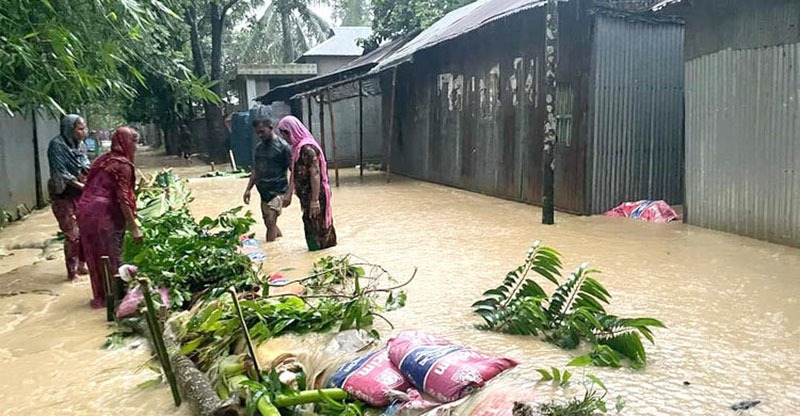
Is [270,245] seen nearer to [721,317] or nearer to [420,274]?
[420,274]

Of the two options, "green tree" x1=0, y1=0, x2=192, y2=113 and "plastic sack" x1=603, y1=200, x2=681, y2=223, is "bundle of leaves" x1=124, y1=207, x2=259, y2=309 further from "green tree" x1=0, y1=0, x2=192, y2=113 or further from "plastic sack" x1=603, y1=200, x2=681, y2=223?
"plastic sack" x1=603, y1=200, x2=681, y2=223

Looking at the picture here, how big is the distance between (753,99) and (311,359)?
5615 mm

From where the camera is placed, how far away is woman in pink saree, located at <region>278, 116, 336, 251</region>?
6.82 m

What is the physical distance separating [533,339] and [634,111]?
6234 mm

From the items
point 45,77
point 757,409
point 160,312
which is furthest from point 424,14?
point 757,409

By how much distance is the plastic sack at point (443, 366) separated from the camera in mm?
2746

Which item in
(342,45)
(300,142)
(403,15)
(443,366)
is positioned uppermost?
(403,15)

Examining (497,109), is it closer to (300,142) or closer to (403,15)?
(300,142)

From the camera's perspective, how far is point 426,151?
51.1 feet

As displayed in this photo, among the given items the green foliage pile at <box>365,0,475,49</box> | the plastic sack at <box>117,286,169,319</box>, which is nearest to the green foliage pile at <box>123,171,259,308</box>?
the plastic sack at <box>117,286,169,319</box>

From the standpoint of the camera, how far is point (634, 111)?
29.7 ft

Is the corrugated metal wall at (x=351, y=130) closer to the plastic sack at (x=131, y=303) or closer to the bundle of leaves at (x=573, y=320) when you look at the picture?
the plastic sack at (x=131, y=303)

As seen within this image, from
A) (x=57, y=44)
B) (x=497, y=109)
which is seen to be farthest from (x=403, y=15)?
(x=57, y=44)

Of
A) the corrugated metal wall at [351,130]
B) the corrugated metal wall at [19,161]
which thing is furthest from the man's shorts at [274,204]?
the corrugated metal wall at [351,130]
